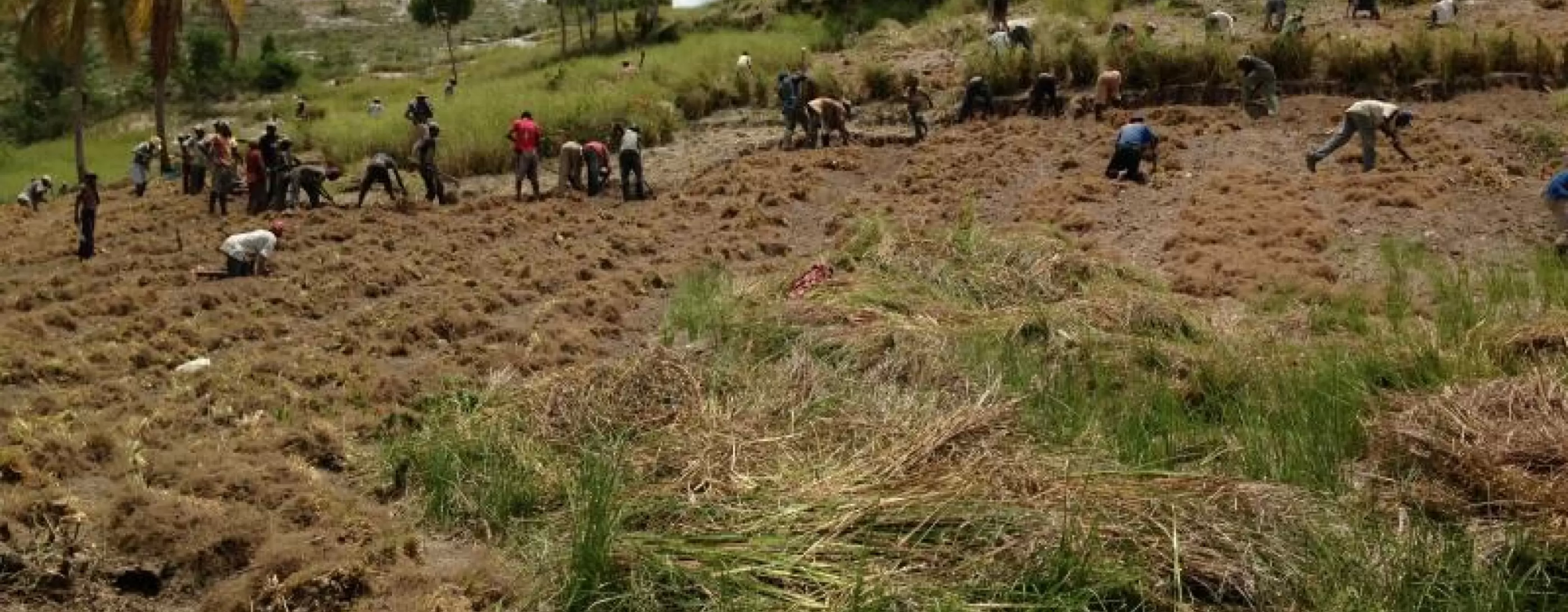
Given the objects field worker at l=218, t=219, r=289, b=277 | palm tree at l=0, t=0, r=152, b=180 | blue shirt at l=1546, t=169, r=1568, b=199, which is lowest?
field worker at l=218, t=219, r=289, b=277

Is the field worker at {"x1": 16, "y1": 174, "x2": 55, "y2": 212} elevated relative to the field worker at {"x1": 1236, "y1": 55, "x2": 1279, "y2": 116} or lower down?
lower down

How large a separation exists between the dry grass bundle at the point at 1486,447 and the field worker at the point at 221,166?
45.9 ft

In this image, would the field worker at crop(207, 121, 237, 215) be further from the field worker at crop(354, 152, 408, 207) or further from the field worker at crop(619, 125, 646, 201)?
the field worker at crop(619, 125, 646, 201)

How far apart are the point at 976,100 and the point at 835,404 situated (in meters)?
14.1

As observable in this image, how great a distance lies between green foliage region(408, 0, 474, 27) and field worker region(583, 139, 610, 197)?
26.8 metres

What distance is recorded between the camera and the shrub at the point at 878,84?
21.5 m

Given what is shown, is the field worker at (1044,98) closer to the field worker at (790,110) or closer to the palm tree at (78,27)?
the field worker at (790,110)

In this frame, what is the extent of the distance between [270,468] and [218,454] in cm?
41

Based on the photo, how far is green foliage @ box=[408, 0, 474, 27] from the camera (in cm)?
4472

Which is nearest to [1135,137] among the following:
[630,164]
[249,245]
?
[630,164]

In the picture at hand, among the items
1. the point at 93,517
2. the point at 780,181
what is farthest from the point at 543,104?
the point at 93,517

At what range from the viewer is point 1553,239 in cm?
→ 1071

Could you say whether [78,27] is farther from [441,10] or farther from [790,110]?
[441,10]

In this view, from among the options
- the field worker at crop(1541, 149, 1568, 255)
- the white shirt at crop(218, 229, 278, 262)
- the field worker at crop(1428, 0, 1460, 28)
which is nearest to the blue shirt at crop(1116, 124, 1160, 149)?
the field worker at crop(1541, 149, 1568, 255)
